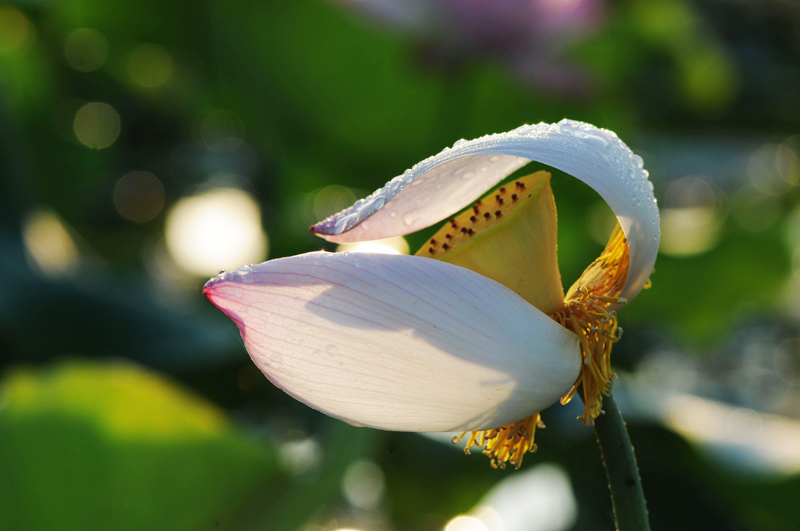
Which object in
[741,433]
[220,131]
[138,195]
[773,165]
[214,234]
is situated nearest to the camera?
[741,433]

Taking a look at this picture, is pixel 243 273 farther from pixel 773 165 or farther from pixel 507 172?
pixel 773 165

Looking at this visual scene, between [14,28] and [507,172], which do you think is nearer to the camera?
[507,172]

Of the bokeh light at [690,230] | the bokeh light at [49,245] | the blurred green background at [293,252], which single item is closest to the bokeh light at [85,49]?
the blurred green background at [293,252]

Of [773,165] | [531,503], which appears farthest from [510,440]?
[773,165]

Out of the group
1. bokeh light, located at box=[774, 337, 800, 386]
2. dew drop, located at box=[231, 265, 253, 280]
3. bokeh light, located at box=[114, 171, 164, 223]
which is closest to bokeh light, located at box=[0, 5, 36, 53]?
bokeh light, located at box=[114, 171, 164, 223]

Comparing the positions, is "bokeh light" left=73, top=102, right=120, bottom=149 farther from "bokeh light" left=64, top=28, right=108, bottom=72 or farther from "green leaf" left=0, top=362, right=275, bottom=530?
"green leaf" left=0, top=362, right=275, bottom=530
